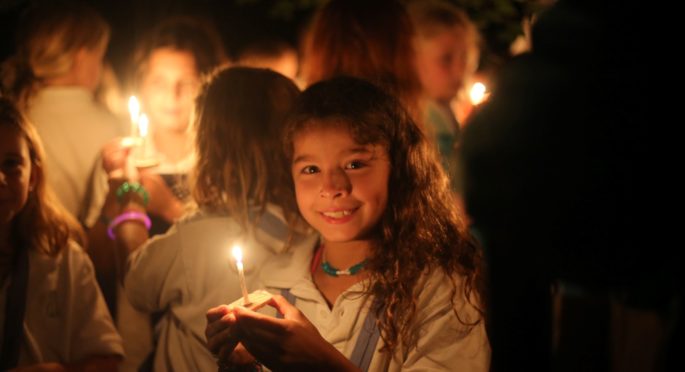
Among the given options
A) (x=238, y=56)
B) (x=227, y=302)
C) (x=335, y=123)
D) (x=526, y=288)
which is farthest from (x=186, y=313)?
(x=238, y=56)

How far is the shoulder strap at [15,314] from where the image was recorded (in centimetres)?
224

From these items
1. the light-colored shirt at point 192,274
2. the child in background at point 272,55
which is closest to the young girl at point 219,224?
the light-colored shirt at point 192,274

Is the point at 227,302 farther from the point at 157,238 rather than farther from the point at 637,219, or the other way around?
the point at 637,219

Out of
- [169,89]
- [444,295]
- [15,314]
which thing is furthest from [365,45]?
[15,314]

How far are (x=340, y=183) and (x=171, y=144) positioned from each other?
117 cm

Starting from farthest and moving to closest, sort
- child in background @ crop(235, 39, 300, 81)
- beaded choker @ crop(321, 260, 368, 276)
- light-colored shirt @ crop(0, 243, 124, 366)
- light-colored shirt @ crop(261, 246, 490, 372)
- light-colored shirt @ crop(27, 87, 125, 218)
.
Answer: child in background @ crop(235, 39, 300, 81)
light-colored shirt @ crop(27, 87, 125, 218)
light-colored shirt @ crop(0, 243, 124, 366)
beaded choker @ crop(321, 260, 368, 276)
light-colored shirt @ crop(261, 246, 490, 372)

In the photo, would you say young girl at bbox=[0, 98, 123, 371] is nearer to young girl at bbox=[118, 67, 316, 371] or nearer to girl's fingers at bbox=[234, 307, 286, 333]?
young girl at bbox=[118, 67, 316, 371]

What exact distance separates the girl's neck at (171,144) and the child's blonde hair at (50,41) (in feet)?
1.36

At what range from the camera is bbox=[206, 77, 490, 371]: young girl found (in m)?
2.06

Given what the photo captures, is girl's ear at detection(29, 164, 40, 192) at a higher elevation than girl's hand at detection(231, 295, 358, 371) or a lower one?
higher

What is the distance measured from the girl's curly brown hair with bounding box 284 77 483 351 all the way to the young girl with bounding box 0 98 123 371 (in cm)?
75

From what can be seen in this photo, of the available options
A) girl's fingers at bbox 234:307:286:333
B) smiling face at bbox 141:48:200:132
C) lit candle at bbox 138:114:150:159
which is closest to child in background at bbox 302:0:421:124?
Answer: smiling face at bbox 141:48:200:132

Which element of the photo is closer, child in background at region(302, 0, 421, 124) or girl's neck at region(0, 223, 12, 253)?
girl's neck at region(0, 223, 12, 253)

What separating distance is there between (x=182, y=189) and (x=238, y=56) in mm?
1536
